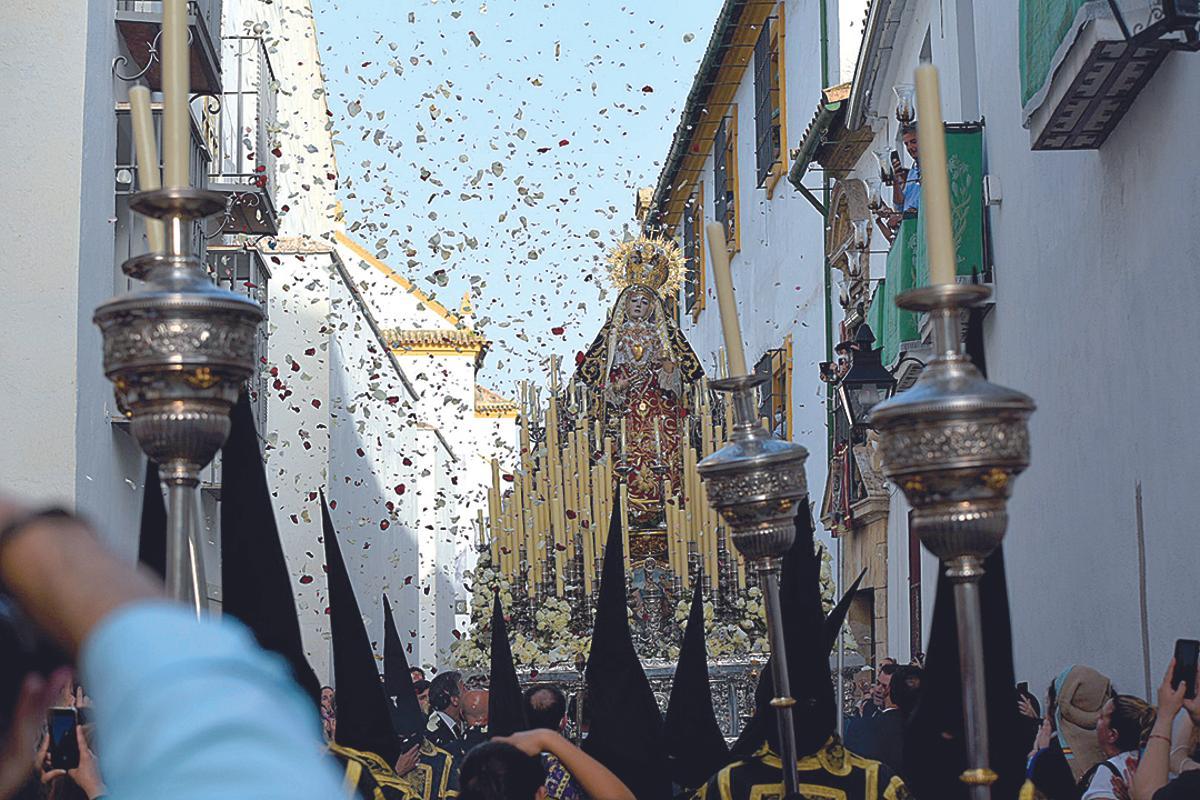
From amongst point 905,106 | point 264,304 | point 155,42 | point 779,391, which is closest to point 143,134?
point 155,42

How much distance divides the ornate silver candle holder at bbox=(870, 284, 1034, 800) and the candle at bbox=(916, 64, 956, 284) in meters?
0.07

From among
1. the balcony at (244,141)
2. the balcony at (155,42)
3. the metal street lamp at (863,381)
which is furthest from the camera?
the balcony at (244,141)

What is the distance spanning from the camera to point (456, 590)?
3778cm

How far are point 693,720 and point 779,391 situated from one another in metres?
17.6

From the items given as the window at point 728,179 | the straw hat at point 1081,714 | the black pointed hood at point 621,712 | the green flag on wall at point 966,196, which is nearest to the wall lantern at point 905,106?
the green flag on wall at point 966,196

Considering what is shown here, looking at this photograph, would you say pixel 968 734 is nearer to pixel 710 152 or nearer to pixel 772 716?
pixel 772 716

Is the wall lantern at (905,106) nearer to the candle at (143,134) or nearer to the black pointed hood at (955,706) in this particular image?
the black pointed hood at (955,706)

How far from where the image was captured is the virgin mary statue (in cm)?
1416

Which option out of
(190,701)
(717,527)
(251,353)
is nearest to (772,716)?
(251,353)

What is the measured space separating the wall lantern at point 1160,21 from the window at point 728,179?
695 inches

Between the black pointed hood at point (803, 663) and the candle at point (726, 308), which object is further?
the black pointed hood at point (803, 663)

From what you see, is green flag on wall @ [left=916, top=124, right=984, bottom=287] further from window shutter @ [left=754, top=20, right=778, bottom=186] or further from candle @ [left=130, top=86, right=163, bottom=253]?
window shutter @ [left=754, top=20, right=778, bottom=186]

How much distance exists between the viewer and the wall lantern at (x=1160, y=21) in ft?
22.0

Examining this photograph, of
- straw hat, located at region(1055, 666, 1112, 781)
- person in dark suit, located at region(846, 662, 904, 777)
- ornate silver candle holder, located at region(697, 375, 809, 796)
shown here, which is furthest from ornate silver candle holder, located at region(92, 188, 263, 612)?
person in dark suit, located at region(846, 662, 904, 777)
